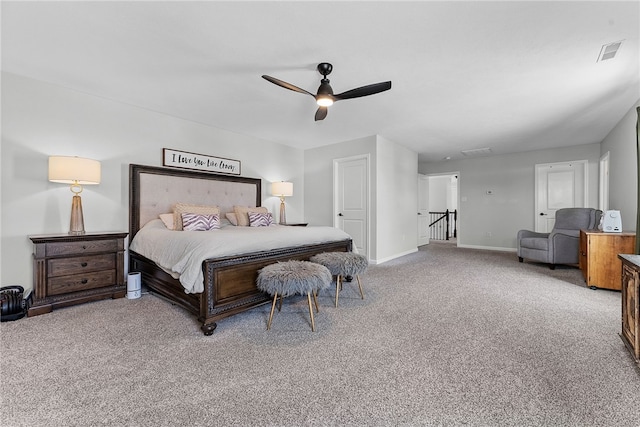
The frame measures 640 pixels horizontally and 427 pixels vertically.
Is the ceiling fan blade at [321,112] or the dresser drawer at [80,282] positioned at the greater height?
the ceiling fan blade at [321,112]

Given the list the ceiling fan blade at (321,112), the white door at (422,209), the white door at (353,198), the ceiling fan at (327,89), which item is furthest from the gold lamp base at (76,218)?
the white door at (422,209)

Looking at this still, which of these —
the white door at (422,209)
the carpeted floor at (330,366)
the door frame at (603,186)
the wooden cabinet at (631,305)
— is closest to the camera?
the carpeted floor at (330,366)

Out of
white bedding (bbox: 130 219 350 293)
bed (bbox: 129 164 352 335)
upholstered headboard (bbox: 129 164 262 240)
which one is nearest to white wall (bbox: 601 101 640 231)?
bed (bbox: 129 164 352 335)

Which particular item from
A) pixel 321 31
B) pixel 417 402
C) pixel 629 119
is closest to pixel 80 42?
pixel 321 31

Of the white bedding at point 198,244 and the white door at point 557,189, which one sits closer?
the white bedding at point 198,244

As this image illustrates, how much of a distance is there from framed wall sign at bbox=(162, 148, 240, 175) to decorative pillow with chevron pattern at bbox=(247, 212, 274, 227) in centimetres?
91

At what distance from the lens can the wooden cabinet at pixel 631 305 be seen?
165 cm

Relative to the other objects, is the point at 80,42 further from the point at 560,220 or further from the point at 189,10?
the point at 560,220

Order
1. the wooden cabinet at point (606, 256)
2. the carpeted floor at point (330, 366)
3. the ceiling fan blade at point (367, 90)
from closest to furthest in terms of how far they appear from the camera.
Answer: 1. the carpeted floor at point (330, 366)
2. the ceiling fan blade at point (367, 90)
3. the wooden cabinet at point (606, 256)

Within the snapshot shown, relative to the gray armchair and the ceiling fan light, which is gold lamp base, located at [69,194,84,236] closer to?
the ceiling fan light

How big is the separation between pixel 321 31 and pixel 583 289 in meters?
4.15

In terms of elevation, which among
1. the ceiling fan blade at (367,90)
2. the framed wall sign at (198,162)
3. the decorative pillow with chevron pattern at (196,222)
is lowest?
→ the decorative pillow with chevron pattern at (196,222)

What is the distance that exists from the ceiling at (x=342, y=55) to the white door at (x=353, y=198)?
135 centimetres

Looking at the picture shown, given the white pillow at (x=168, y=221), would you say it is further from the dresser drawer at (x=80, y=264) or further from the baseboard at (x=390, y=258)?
the baseboard at (x=390, y=258)
